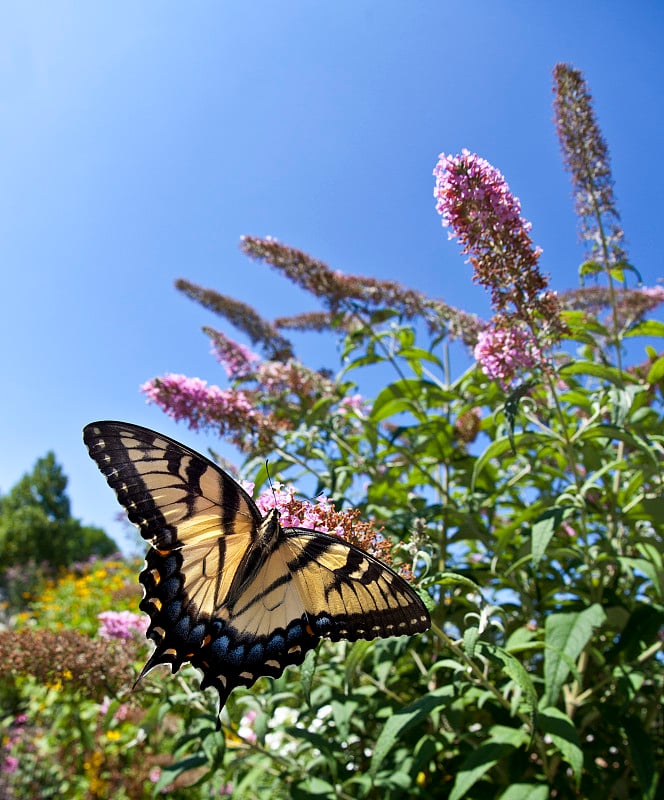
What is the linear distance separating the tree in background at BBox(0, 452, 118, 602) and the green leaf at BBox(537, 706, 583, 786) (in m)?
16.0

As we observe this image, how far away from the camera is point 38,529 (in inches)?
1097

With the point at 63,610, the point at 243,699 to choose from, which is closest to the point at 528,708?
the point at 243,699

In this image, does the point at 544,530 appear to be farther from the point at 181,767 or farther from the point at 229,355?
the point at 229,355

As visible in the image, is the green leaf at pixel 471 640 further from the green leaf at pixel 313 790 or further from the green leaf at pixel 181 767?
the green leaf at pixel 181 767

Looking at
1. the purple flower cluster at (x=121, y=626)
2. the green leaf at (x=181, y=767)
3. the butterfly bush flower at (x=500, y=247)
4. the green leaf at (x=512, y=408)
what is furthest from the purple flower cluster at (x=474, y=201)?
the green leaf at (x=181, y=767)

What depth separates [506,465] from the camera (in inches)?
120

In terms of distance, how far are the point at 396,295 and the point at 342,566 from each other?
227 centimetres

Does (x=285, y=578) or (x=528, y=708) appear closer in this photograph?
(x=285, y=578)

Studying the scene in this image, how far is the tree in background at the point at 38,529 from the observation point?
24.2m

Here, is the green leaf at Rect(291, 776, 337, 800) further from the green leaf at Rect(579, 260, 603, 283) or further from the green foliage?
the green leaf at Rect(579, 260, 603, 283)

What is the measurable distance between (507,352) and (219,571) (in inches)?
53.2

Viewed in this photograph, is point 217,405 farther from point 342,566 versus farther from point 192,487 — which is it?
point 342,566

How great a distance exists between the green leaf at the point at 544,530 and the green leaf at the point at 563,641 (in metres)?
0.26

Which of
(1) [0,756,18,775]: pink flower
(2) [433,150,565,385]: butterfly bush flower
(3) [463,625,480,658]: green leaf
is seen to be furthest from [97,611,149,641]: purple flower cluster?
(1) [0,756,18,775]: pink flower
